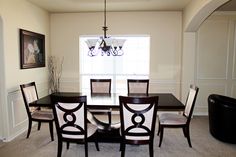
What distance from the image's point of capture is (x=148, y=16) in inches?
218

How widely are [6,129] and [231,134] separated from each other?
3825 millimetres

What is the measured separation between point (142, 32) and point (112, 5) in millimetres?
1064

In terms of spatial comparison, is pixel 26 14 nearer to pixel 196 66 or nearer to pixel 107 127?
pixel 107 127

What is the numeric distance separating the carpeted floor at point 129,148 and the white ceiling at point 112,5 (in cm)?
271

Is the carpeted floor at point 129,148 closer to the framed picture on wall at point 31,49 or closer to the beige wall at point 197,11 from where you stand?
the framed picture on wall at point 31,49

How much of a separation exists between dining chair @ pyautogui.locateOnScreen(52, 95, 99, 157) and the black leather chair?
2.28 meters

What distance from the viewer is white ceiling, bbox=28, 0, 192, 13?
463cm

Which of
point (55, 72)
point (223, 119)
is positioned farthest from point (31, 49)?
point (223, 119)

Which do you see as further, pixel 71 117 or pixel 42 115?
pixel 42 115

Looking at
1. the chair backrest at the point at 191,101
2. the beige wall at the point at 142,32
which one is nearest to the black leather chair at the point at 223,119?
the chair backrest at the point at 191,101

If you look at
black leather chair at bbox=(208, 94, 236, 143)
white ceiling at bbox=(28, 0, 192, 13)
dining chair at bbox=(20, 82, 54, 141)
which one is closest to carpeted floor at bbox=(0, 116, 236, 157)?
black leather chair at bbox=(208, 94, 236, 143)

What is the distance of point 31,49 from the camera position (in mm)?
4648

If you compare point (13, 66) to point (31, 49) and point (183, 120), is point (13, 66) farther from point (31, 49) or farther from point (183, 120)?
point (183, 120)

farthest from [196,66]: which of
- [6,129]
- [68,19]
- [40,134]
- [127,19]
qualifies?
[6,129]
